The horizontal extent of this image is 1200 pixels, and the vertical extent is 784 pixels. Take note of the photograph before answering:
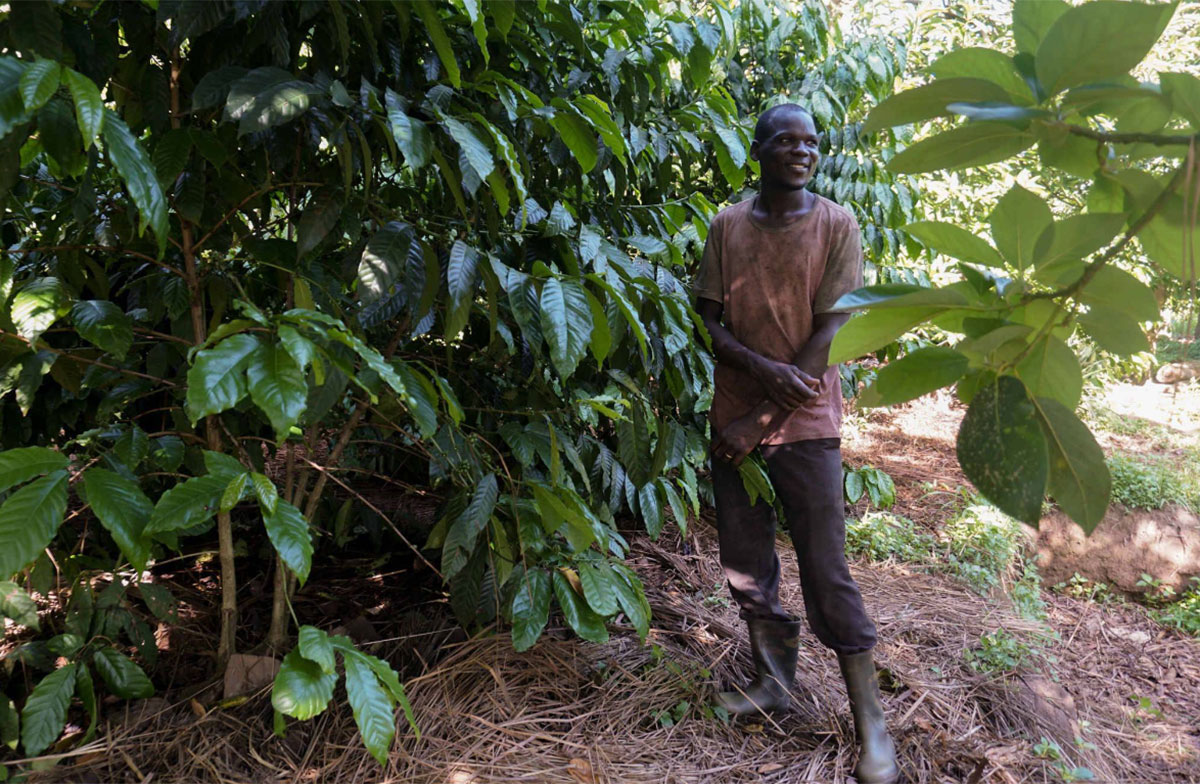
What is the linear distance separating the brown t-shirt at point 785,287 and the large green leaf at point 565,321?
2.61 feet

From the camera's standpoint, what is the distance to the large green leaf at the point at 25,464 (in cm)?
115

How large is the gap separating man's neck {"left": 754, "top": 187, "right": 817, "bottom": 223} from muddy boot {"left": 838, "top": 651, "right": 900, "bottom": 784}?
1.16 meters

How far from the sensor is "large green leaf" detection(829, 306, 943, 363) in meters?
0.53

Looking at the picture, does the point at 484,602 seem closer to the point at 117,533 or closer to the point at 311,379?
the point at 311,379

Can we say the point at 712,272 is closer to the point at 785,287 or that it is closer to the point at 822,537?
the point at 785,287

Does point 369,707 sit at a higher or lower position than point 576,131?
lower

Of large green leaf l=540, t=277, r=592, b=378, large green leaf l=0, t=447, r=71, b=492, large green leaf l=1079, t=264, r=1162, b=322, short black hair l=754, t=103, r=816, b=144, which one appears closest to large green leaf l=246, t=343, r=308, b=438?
large green leaf l=0, t=447, r=71, b=492

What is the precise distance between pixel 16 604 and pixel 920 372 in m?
1.62

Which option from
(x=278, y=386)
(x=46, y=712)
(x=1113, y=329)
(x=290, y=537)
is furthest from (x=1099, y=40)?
(x=46, y=712)

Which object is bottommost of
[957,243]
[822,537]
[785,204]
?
[822,537]

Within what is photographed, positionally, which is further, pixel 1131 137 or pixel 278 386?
pixel 278 386

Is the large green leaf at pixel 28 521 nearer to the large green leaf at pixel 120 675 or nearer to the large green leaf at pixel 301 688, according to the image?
the large green leaf at pixel 301 688

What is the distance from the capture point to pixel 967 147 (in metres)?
0.52

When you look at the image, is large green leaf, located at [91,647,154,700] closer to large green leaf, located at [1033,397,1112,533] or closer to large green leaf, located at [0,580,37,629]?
large green leaf, located at [0,580,37,629]
